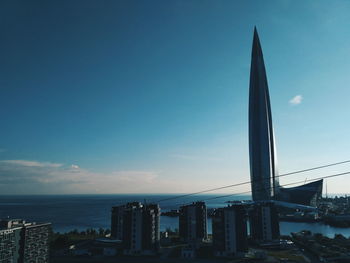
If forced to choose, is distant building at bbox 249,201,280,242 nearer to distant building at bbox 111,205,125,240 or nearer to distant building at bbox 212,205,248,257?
distant building at bbox 212,205,248,257

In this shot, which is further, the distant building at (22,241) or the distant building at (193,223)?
the distant building at (193,223)

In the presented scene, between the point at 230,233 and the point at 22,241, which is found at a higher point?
the point at 22,241

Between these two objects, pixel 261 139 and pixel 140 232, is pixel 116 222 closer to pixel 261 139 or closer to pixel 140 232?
pixel 140 232

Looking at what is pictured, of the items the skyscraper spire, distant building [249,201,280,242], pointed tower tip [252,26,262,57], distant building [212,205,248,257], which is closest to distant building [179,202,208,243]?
distant building [249,201,280,242]

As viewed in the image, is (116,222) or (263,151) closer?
(116,222)

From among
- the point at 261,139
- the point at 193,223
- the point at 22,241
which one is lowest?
the point at 193,223

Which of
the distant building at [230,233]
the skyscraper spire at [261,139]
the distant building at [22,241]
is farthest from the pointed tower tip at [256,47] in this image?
the distant building at [22,241]

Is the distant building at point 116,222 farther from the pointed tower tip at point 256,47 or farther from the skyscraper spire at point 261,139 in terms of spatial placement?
the pointed tower tip at point 256,47

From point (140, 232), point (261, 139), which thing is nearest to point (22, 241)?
point (140, 232)
